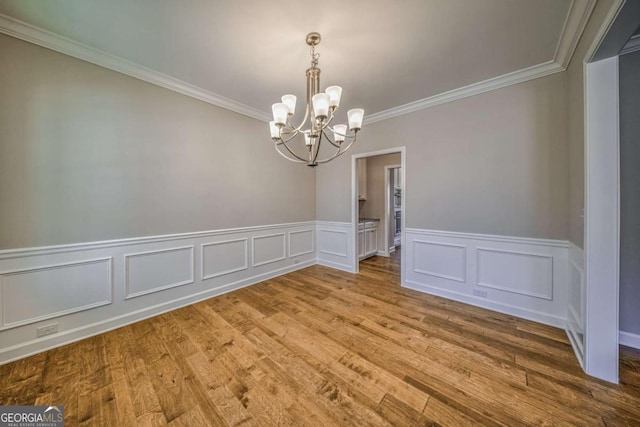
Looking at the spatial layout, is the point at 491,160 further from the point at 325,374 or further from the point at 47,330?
the point at 47,330

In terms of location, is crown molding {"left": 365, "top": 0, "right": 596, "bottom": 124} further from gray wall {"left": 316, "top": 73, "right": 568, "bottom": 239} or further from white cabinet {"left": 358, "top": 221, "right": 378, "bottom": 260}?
white cabinet {"left": 358, "top": 221, "right": 378, "bottom": 260}

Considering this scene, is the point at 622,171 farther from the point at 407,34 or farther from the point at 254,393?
the point at 254,393

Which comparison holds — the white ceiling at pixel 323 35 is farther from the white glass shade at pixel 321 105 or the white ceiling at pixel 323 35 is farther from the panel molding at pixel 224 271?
the panel molding at pixel 224 271

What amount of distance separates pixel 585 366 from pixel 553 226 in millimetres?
1303

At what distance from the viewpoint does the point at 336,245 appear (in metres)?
4.32

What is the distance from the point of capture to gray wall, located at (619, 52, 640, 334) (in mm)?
1880

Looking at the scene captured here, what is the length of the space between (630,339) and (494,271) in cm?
106

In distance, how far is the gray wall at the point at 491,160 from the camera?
2.30m

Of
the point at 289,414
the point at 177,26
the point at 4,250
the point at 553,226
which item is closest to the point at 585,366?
the point at 553,226

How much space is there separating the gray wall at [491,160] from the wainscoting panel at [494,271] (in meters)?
0.15

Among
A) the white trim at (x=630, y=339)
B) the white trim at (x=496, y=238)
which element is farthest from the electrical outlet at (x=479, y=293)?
the white trim at (x=630, y=339)

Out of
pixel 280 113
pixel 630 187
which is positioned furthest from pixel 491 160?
pixel 280 113

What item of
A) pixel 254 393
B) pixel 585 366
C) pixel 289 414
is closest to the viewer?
pixel 289 414

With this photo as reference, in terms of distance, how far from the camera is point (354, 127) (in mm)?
1942
